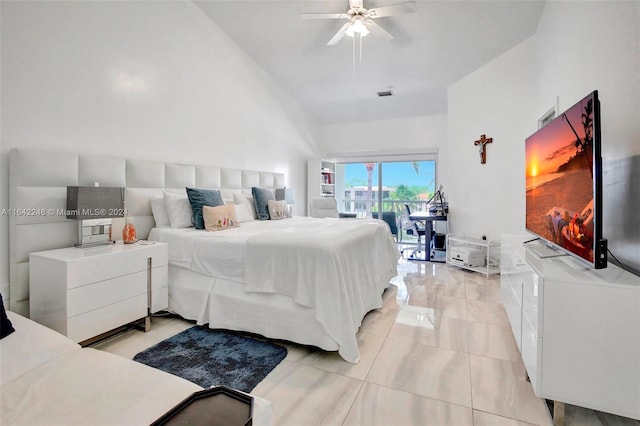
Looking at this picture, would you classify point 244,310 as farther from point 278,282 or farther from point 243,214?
point 243,214

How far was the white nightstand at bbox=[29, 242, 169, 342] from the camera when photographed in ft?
5.88

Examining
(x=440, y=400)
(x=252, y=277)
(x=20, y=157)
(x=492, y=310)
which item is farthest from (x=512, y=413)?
(x=20, y=157)

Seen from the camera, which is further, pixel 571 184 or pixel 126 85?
pixel 126 85

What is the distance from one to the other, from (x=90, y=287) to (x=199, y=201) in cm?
119

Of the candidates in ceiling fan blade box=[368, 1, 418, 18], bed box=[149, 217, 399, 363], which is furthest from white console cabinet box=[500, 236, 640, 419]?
ceiling fan blade box=[368, 1, 418, 18]

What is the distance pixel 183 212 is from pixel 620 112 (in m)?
3.22

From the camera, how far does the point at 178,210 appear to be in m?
2.82

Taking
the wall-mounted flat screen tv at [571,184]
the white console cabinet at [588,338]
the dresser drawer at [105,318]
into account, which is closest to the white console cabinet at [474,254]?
the wall-mounted flat screen tv at [571,184]

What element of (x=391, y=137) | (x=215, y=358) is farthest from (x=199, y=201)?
(x=391, y=137)

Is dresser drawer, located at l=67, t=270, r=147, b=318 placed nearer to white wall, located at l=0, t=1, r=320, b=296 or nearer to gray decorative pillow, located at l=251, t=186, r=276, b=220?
white wall, located at l=0, t=1, r=320, b=296

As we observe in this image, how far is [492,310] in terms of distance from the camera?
9.01ft

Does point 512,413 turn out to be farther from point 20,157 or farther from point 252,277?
point 20,157

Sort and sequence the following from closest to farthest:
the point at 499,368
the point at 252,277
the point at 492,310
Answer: the point at 499,368
the point at 252,277
the point at 492,310

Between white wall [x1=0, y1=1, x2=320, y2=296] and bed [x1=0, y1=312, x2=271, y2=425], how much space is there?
1.28 meters
